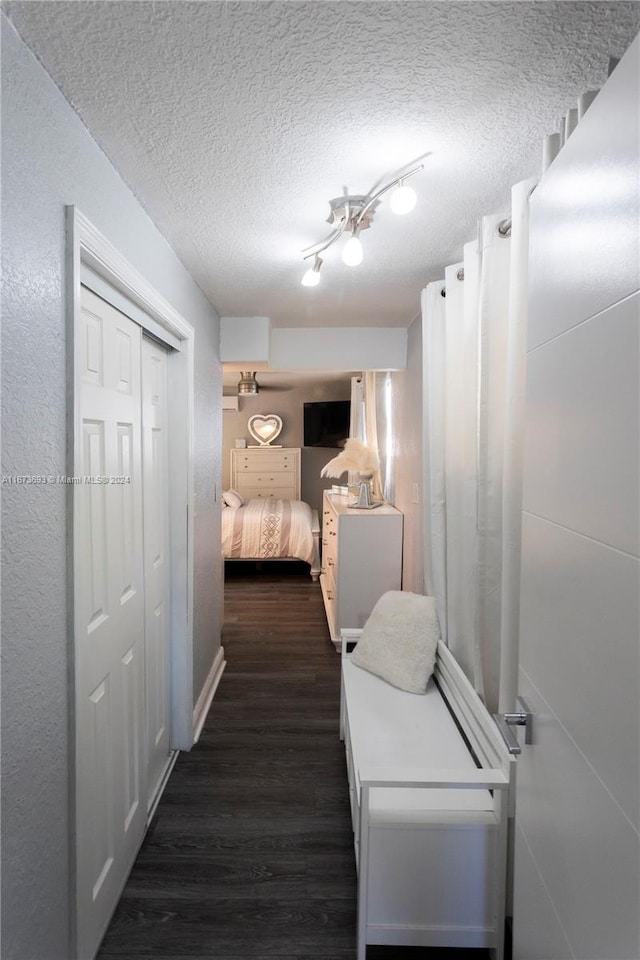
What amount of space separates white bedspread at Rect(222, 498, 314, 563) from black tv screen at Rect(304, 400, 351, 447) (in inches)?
61.9

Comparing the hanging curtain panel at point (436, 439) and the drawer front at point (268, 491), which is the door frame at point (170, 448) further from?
the drawer front at point (268, 491)

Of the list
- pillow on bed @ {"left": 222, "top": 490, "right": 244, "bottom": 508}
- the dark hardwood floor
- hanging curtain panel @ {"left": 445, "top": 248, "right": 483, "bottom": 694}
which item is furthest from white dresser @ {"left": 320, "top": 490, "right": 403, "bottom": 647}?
pillow on bed @ {"left": 222, "top": 490, "right": 244, "bottom": 508}

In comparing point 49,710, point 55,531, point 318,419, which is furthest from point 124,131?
point 318,419

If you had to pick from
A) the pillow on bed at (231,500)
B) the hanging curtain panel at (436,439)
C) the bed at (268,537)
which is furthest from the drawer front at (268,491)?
the hanging curtain panel at (436,439)

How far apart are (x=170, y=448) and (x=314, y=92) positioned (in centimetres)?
154

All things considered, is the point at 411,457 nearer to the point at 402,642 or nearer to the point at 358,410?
the point at 402,642

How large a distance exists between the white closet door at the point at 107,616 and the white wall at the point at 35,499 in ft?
0.28

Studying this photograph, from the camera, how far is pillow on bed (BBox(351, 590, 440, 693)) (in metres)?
2.10

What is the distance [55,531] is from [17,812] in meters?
0.56

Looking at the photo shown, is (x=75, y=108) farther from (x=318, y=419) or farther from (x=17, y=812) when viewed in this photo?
(x=318, y=419)

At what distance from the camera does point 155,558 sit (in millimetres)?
2047

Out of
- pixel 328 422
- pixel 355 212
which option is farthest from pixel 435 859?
pixel 328 422

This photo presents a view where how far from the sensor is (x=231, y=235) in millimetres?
1822

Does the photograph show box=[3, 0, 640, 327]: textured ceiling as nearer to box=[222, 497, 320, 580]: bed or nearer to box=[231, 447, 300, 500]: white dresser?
box=[222, 497, 320, 580]: bed
